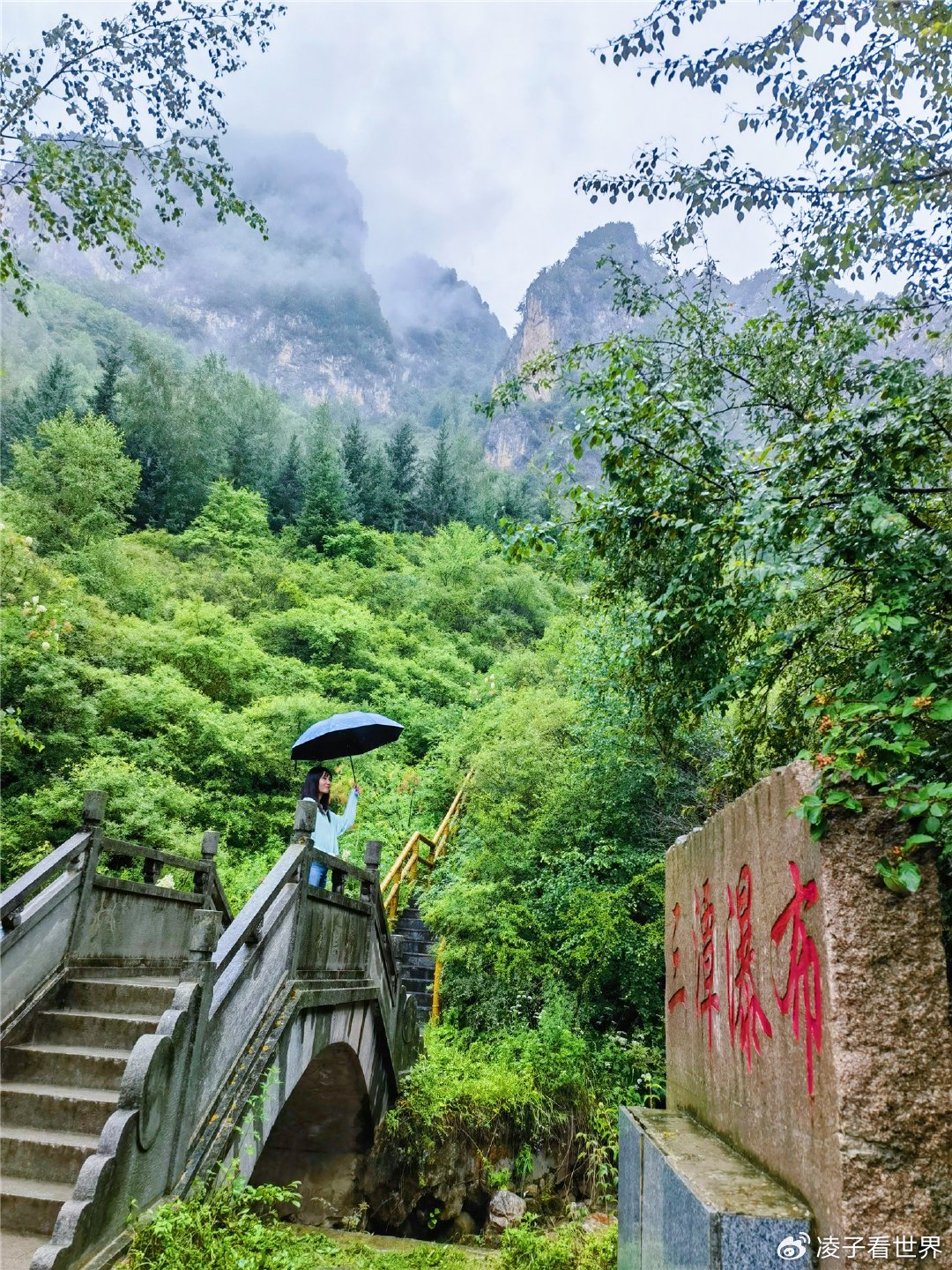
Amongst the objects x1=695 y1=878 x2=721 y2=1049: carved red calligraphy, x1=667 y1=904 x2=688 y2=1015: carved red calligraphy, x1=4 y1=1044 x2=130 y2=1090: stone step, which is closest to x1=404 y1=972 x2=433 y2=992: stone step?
x1=4 y1=1044 x2=130 y2=1090: stone step

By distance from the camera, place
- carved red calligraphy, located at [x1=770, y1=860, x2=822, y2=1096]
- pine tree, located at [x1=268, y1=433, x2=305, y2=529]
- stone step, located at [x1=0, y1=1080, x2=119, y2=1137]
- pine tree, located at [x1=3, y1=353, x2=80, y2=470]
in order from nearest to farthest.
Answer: carved red calligraphy, located at [x1=770, y1=860, x2=822, y2=1096]
stone step, located at [x1=0, y1=1080, x2=119, y2=1137]
pine tree, located at [x1=3, y1=353, x2=80, y2=470]
pine tree, located at [x1=268, y1=433, x2=305, y2=529]

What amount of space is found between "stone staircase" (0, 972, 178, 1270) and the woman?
153cm

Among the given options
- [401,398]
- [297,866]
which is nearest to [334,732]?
[297,866]

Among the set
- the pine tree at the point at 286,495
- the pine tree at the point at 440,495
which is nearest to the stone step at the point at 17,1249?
the pine tree at the point at 286,495

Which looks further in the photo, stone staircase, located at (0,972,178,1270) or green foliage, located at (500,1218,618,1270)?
green foliage, located at (500,1218,618,1270)

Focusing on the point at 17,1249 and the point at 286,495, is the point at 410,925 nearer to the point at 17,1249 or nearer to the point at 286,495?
the point at 17,1249

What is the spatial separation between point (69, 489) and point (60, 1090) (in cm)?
1928

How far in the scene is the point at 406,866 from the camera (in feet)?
41.6

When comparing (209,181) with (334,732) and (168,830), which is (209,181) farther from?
(168,830)

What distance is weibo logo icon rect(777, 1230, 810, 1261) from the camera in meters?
2.03

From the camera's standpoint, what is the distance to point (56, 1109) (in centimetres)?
465

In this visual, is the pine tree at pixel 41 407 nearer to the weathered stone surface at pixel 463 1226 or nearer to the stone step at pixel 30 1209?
the weathered stone surface at pixel 463 1226

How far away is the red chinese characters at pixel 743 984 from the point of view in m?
2.71

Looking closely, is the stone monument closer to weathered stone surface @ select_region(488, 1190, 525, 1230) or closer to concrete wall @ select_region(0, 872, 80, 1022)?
concrete wall @ select_region(0, 872, 80, 1022)
